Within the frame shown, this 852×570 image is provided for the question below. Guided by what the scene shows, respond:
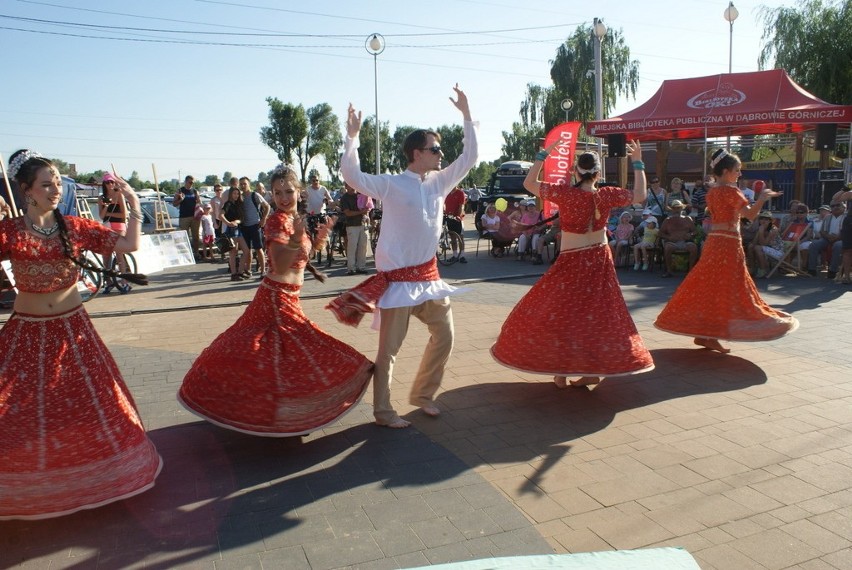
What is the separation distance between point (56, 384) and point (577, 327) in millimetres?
3252

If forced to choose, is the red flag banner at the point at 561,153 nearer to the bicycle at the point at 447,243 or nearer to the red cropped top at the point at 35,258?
the bicycle at the point at 447,243

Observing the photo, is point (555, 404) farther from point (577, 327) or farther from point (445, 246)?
point (445, 246)

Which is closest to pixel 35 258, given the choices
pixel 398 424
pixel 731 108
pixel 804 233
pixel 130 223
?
pixel 130 223

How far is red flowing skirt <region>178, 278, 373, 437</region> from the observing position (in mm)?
4012

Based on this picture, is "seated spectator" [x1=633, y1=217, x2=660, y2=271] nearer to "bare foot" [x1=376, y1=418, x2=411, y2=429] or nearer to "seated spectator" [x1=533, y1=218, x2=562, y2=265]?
"seated spectator" [x1=533, y1=218, x2=562, y2=265]

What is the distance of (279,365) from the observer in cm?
406

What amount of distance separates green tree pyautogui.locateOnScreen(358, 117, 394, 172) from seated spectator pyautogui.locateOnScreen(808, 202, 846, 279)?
43813 mm

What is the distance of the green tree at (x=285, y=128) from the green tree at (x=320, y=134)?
85.3 inches

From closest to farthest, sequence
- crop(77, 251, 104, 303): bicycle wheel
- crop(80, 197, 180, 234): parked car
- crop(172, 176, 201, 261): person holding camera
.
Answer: crop(77, 251, 104, 303): bicycle wheel
crop(172, 176, 201, 261): person holding camera
crop(80, 197, 180, 234): parked car

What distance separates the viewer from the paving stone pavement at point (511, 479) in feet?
10.4

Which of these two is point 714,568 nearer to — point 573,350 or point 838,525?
point 838,525

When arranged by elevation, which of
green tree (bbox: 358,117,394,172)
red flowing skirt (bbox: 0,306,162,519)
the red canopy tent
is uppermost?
green tree (bbox: 358,117,394,172)

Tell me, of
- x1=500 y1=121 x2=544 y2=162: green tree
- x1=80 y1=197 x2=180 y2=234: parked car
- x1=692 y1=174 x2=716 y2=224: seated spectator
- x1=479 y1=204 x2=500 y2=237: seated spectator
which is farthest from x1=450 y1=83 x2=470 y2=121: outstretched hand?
x1=500 y1=121 x2=544 y2=162: green tree

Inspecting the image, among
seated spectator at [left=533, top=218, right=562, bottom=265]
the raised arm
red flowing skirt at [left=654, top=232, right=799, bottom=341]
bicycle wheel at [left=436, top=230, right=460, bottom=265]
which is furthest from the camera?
bicycle wheel at [left=436, top=230, right=460, bottom=265]
